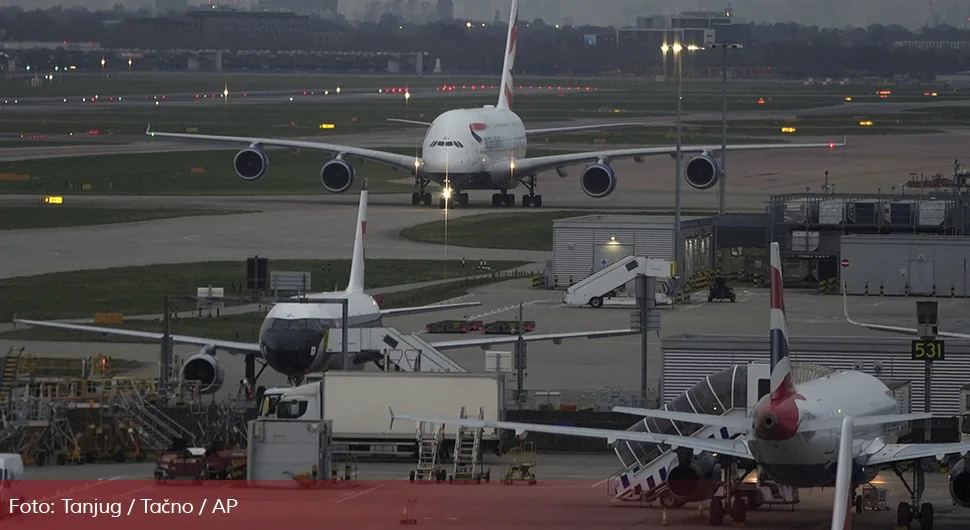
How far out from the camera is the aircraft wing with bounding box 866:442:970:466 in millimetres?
28312

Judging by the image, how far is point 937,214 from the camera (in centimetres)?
7500

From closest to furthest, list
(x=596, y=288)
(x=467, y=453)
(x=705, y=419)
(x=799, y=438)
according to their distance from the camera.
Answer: (x=799, y=438) → (x=705, y=419) → (x=467, y=453) → (x=596, y=288)

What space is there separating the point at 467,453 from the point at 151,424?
24.8 feet

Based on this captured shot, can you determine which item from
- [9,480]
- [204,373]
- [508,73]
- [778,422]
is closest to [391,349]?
[204,373]

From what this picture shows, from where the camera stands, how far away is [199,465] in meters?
35.5

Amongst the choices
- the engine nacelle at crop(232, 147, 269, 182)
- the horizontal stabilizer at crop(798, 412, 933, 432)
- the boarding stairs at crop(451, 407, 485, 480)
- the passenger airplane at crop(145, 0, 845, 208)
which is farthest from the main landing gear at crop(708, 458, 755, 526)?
the engine nacelle at crop(232, 147, 269, 182)

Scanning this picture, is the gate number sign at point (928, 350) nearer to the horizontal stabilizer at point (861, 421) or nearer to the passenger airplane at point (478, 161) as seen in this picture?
the horizontal stabilizer at point (861, 421)

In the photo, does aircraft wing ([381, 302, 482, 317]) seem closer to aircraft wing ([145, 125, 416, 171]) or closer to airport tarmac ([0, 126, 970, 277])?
airport tarmac ([0, 126, 970, 277])

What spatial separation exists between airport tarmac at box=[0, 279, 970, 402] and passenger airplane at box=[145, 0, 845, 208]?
21.2 meters

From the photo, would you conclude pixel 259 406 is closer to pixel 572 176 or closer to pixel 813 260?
pixel 813 260

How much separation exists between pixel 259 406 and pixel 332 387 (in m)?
3.28

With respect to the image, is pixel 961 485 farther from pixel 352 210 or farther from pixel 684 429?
pixel 352 210

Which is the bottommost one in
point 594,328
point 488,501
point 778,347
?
point 488,501

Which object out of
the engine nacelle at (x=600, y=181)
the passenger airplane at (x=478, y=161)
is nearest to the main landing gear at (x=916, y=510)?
the passenger airplane at (x=478, y=161)
